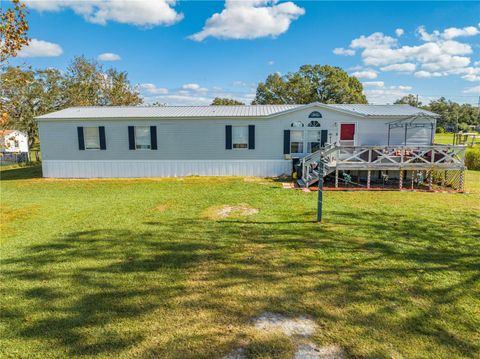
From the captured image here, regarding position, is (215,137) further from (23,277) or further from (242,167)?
(23,277)

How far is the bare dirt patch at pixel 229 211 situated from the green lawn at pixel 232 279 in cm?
19

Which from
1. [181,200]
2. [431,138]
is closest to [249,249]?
[181,200]

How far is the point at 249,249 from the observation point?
19.1ft

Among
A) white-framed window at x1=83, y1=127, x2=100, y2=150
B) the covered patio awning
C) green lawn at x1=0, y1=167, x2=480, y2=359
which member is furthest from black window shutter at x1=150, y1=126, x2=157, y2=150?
the covered patio awning

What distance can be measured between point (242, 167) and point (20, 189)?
9.28 m

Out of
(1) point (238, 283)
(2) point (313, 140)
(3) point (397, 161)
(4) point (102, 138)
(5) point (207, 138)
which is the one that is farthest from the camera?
(4) point (102, 138)

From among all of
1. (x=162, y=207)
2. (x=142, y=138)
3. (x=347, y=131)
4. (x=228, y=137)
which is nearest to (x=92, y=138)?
(x=142, y=138)

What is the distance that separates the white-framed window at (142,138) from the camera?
1520 cm

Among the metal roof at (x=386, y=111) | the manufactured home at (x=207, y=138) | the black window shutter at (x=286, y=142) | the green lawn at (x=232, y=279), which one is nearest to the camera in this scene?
the green lawn at (x=232, y=279)

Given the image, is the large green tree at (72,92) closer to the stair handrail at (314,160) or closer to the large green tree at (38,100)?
the large green tree at (38,100)

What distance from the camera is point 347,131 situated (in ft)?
48.3

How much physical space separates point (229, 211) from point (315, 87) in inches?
1264

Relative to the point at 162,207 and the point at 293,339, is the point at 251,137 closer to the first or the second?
the point at 162,207

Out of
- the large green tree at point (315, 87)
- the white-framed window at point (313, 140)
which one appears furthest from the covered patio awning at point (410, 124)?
the large green tree at point (315, 87)
